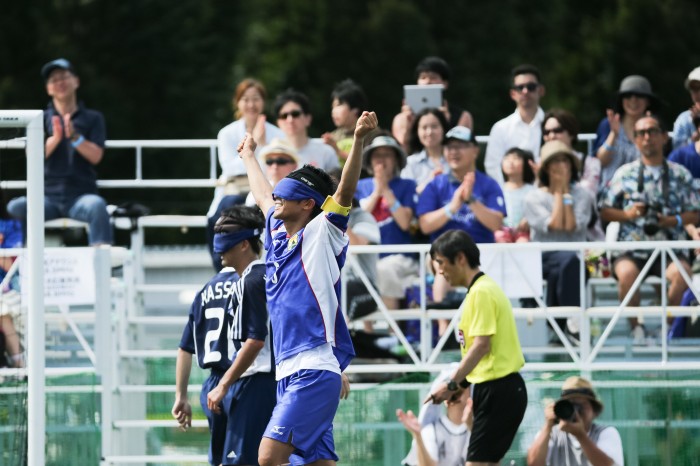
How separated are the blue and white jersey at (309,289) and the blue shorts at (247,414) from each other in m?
0.63

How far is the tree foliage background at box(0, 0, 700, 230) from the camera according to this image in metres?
35.6

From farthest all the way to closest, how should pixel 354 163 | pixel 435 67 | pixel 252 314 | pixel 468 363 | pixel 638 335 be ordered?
Answer: pixel 435 67, pixel 638 335, pixel 468 363, pixel 252 314, pixel 354 163

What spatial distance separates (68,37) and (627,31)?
11294 millimetres

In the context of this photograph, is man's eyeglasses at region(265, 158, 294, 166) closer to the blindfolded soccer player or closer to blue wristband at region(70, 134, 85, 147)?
blue wristband at region(70, 134, 85, 147)

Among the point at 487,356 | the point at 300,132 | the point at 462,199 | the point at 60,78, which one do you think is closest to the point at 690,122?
the point at 462,199

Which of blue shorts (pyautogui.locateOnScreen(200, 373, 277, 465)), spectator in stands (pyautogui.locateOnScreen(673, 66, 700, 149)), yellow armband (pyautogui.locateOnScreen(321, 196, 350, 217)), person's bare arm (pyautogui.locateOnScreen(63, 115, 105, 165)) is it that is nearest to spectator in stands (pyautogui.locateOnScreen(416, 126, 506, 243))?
spectator in stands (pyautogui.locateOnScreen(673, 66, 700, 149))

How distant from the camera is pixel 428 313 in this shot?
497 inches

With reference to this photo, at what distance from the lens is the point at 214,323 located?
10.4 m

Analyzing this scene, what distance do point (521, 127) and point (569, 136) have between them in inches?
31.4

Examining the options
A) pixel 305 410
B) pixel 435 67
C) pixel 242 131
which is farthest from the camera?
pixel 435 67

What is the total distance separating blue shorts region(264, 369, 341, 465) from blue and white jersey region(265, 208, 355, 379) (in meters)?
0.09

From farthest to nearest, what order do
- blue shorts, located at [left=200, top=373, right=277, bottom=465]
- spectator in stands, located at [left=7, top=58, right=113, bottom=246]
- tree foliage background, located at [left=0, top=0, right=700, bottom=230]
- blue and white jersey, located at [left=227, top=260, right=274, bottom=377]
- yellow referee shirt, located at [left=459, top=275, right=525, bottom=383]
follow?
tree foliage background, located at [left=0, top=0, right=700, bottom=230], spectator in stands, located at [left=7, top=58, right=113, bottom=246], yellow referee shirt, located at [left=459, top=275, right=525, bottom=383], blue shorts, located at [left=200, top=373, right=277, bottom=465], blue and white jersey, located at [left=227, top=260, right=274, bottom=377]

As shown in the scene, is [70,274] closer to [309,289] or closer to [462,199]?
[462,199]

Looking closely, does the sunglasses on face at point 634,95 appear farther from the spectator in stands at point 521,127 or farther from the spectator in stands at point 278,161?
the spectator in stands at point 278,161
